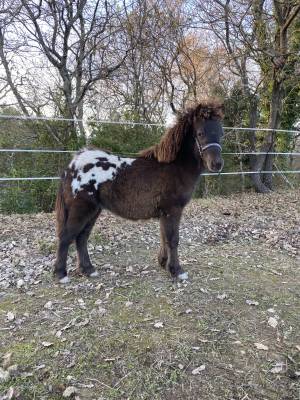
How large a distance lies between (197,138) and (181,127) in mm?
244

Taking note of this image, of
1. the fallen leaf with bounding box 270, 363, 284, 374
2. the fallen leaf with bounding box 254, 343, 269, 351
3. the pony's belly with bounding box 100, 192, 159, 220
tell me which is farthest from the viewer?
the pony's belly with bounding box 100, 192, 159, 220

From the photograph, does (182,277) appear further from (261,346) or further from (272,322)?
(261,346)

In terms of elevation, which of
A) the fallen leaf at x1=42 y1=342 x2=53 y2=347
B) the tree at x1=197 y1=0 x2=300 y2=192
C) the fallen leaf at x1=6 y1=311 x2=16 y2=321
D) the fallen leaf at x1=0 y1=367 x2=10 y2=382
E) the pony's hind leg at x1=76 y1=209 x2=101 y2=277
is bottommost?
the fallen leaf at x1=0 y1=367 x2=10 y2=382

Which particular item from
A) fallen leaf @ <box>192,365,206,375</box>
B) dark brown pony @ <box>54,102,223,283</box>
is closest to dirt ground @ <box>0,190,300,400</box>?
fallen leaf @ <box>192,365,206,375</box>

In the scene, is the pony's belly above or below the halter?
below

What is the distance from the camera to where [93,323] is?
3.14m

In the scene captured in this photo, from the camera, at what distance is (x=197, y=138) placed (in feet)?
12.2

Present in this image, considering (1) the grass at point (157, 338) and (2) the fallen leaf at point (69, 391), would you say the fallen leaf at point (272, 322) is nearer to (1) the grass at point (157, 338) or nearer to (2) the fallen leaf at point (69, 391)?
(1) the grass at point (157, 338)

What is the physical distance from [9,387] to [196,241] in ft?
11.4

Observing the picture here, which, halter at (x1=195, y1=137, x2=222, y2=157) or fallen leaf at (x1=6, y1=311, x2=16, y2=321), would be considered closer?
fallen leaf at (x1=6, y1=311, x2=16, y2=321)

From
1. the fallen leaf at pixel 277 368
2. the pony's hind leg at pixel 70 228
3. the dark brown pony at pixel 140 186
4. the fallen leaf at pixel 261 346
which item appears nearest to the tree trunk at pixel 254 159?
the dark brown pony at pixel 140 186

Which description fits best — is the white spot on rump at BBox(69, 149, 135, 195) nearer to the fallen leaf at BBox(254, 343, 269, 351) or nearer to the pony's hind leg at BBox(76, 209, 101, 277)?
the pony's hind leg at BBox(76, 209, 101, 277)

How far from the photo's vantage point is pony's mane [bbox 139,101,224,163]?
3.67 m

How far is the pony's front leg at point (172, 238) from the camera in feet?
12.7
